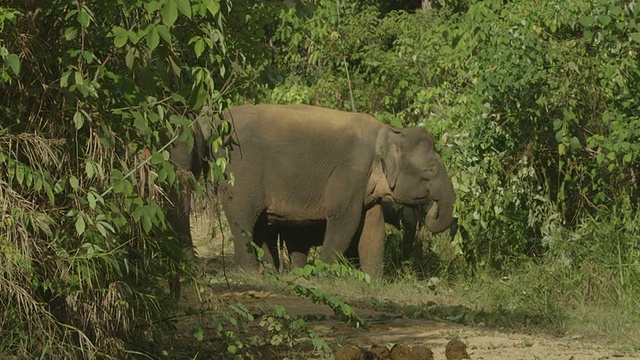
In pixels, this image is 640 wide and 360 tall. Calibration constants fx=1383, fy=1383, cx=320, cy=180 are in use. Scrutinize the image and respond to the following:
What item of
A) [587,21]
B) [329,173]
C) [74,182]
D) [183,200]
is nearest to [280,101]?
[329,173]

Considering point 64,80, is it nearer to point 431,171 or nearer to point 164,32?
point 164,32

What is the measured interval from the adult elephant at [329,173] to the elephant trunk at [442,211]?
0.01m

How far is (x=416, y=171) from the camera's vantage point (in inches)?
555

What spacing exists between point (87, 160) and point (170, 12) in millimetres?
1032

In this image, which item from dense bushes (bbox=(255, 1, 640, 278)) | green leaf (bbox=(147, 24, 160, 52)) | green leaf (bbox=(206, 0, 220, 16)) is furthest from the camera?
dense bushes (bbox=(255, 1, 640, 278))

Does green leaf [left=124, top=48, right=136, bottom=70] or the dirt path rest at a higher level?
green leaf [left=124, top=48, right=136, bottom=70]

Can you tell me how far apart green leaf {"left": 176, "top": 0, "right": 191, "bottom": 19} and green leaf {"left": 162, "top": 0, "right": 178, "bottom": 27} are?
21 mm

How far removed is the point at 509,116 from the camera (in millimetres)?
12539

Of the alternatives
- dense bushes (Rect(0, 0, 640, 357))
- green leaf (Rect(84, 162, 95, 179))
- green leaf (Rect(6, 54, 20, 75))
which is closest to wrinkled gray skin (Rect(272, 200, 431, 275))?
dense bushes (Rect(0, 0, 640, 357))

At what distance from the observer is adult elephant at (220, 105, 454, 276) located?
13984 mm

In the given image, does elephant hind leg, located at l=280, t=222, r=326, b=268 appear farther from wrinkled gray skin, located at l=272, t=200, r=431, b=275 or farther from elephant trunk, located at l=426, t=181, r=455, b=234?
elephant trunk, located at l=426, t=181, r=455, b=234

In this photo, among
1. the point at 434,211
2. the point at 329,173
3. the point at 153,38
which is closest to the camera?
the point at 153,38

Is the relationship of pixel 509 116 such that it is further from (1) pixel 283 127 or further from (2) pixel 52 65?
(2) pixel 52 65

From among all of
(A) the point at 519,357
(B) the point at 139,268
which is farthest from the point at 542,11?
(B) the point at 139,268
